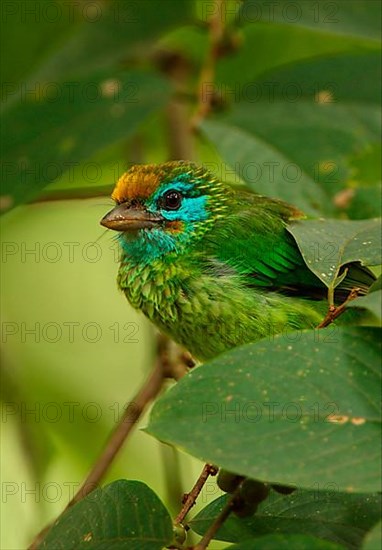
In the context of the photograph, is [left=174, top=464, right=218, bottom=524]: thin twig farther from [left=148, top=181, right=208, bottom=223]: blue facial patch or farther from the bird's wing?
[left=148, top=181, right=208, bottom=223]: blue facial patch

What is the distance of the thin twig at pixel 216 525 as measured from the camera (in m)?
1.76

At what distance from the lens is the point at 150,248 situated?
2.96m

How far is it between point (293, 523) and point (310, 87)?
6.39ft

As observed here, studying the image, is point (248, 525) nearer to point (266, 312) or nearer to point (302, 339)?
point (302, 339)

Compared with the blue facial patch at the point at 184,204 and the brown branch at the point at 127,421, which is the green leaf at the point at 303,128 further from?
the brown branch at the point at 127,421

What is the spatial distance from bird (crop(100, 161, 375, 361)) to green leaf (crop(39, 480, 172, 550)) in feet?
2.98

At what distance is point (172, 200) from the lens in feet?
9.96

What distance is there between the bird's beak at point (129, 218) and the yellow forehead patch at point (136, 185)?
0.03 m

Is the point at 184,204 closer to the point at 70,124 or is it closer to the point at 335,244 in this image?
the point at 70,124

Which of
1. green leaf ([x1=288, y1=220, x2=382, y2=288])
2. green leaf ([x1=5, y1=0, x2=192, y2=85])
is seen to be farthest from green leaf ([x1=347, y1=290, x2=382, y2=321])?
green leaf ([x1=5, y1=0, x2=192, y2=85])

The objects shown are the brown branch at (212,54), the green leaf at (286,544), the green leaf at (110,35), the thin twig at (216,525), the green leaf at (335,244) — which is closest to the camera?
the green leaf at (286,544)

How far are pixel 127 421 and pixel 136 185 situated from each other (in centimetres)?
74

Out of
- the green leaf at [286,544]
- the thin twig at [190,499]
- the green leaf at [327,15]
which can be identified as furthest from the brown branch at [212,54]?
the green leaf at [286,544]

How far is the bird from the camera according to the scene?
2.78 meters
